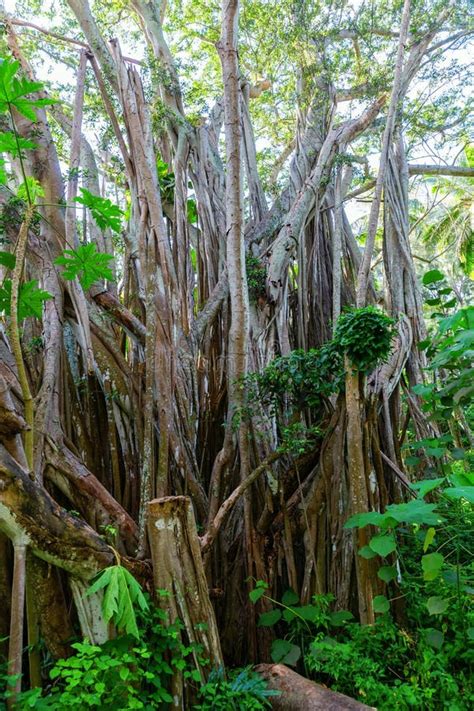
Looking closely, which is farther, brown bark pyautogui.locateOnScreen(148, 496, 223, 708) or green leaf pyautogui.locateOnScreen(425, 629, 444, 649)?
green leaf pyautogui.locateOnScreen(425, 629, 444, 649)

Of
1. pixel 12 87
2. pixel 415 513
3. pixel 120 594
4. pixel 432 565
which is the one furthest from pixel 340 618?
pixel 12 87

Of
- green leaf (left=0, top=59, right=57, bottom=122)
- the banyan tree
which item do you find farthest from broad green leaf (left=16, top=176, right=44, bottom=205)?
green leaf (left=0, top=59, right=57, bottom=122)

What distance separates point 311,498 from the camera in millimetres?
2887

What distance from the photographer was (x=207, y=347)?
385 cm

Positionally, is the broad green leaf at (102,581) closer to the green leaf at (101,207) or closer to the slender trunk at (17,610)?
the slender trunk at (17,610)

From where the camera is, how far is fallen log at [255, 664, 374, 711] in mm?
1916

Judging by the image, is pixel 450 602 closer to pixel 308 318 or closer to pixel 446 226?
pixel 308 318

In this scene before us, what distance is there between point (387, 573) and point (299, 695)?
2.25 ft

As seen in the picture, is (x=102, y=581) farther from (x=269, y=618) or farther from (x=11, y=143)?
(x=11, y=143)

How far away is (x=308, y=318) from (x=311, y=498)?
5.86 feet

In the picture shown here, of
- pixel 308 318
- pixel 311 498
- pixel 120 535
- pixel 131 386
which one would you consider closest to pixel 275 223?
pixel 308 318

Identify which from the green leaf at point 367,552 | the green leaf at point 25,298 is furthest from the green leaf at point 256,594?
the green leaf at point 25,298

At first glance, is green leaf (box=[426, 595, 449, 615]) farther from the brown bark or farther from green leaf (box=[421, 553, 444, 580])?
the brown bark

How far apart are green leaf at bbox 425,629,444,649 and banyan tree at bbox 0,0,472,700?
270 mm
